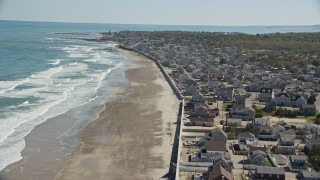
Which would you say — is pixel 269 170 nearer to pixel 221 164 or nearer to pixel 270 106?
pixel 221 164

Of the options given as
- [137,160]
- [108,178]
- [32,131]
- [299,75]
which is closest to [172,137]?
[137,160]

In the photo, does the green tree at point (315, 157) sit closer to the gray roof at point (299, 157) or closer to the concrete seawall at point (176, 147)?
the gray roof at point (299, 157)

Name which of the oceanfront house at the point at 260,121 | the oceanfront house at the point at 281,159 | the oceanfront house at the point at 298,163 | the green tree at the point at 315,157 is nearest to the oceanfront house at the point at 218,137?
the oceanfront house at the point at 281,159

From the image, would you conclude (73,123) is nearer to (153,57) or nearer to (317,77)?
(317,77)

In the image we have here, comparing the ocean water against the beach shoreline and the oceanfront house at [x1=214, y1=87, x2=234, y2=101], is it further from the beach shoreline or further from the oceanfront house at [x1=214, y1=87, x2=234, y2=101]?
the oceanfront house at [x1=214, y1=87, x2=234, y2=101]

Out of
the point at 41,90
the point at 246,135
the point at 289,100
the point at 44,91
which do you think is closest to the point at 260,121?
the point at 246,135
